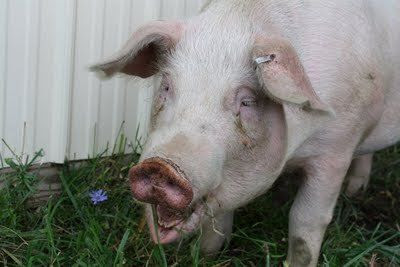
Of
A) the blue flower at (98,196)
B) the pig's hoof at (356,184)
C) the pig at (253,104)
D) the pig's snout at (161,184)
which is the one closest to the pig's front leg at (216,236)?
the pig at (253,104)

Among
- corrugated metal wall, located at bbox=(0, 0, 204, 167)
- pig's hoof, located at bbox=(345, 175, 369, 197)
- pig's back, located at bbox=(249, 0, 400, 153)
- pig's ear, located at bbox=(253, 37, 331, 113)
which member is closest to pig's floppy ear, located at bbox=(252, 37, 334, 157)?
pig's ear, located at bbox=(253, 37, 331, 113)

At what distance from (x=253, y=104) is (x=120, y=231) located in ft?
3.09

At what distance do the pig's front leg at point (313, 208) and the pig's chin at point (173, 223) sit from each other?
72 centimetres

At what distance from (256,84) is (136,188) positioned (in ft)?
2.18

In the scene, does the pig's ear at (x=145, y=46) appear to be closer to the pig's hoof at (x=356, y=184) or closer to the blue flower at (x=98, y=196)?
the blue flower at (x=98, y=196)

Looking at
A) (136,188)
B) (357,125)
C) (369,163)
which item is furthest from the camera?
(369,163)

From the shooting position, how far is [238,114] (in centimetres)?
302

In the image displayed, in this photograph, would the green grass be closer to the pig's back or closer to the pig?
the pig

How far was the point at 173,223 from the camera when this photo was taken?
2975mm

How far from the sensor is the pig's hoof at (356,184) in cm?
493

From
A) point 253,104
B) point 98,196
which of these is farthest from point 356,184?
point 253,104

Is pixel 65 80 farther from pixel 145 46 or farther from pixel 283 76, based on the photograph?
pixel 283 76

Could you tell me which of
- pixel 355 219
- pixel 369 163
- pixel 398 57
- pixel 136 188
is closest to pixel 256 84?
pixel 136 188

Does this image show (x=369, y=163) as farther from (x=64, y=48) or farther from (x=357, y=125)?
(x=64, y=48)
